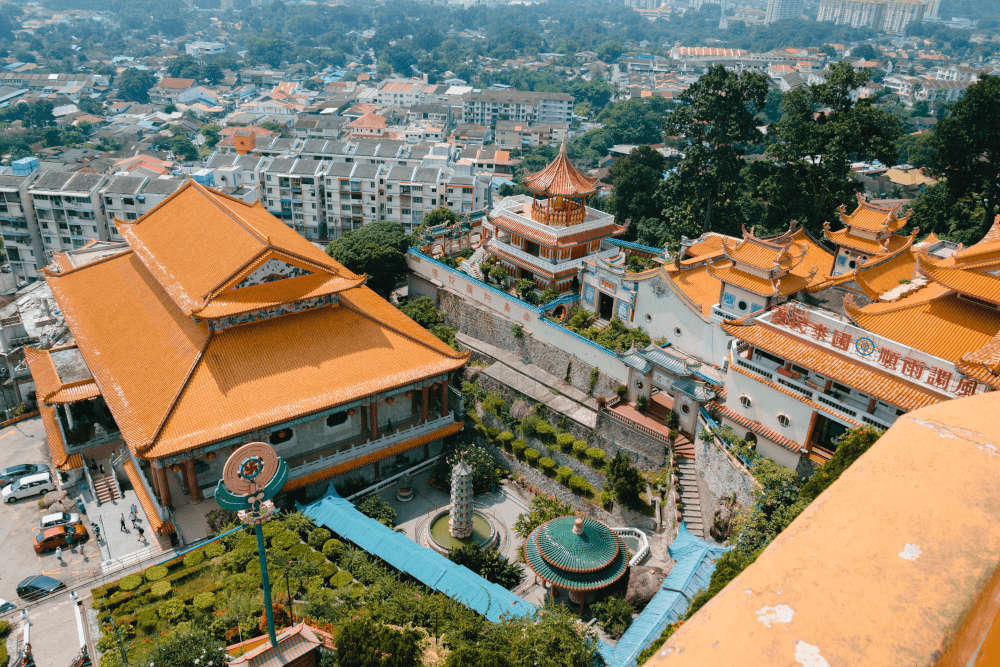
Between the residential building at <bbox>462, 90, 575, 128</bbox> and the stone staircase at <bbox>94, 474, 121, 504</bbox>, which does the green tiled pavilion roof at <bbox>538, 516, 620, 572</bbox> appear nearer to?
the stone staircase at <bbox>94, 474, 121, 504</bbox>

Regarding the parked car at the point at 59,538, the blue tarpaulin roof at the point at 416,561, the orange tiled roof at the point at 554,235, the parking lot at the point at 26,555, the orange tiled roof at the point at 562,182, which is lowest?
the parking lot at the point at 26,555

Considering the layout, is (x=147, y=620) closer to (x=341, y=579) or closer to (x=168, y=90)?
(x=341, y=579)

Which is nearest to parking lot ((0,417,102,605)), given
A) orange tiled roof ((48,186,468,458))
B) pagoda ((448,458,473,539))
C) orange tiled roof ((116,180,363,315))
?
orange tiled roof ((48,186,468,458))

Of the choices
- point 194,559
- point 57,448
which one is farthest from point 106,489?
point 194,559

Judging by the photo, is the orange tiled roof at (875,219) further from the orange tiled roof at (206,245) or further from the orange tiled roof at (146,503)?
the orange tiled roof at (146,503)

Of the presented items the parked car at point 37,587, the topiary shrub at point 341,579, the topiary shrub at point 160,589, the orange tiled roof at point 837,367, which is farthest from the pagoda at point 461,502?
the parked car at point 37,587

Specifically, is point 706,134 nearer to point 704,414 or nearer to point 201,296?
point 704,414
